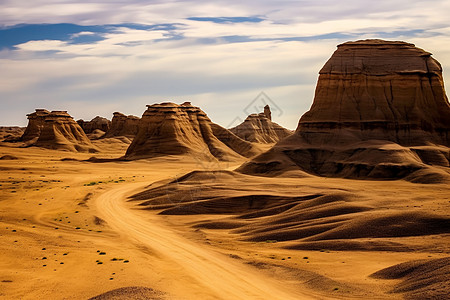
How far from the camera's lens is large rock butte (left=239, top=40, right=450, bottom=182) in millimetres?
45594

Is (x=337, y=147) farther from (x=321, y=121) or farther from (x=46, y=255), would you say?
(x=46, y=255)

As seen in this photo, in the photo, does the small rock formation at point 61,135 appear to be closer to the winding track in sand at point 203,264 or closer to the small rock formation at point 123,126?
the small rock formation at point 123,126

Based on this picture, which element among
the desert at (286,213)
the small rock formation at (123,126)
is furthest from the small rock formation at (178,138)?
the small rock formation at (123,126)

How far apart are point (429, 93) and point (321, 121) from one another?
11871 millimetres

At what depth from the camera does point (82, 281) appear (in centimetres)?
1733

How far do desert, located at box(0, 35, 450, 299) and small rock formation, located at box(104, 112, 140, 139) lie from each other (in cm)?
6211

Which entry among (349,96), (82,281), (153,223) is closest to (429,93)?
(349,96)

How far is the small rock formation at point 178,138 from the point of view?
266 feet

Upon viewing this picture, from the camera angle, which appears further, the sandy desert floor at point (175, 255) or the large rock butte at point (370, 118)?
the large rock butte at point (370, 118)

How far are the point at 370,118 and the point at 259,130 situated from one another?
80.3 meters

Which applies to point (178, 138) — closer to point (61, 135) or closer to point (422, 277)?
point (61, 135)

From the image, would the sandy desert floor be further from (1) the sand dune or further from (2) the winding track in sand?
(1) the sand dune

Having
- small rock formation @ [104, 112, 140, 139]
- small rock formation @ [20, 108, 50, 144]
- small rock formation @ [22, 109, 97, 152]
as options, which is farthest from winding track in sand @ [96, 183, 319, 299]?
small rock formation @ [104, 112, 140, 139]

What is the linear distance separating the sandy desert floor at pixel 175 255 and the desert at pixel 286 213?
9cm
